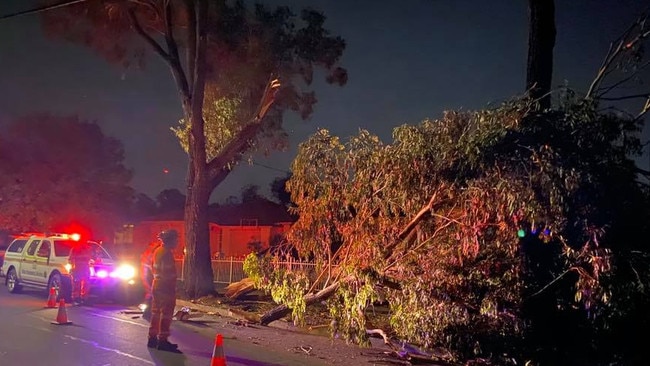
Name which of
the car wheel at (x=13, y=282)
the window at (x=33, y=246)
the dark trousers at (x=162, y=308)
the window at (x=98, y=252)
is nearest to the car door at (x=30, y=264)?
the window at (x=33, y=246)

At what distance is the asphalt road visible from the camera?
8594 millimetres

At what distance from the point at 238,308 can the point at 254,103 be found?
253 inches

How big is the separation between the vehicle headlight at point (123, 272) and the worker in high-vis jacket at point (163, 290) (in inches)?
267

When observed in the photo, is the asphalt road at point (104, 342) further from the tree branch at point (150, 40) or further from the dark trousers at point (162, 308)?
the tree branch at point (150, 40)

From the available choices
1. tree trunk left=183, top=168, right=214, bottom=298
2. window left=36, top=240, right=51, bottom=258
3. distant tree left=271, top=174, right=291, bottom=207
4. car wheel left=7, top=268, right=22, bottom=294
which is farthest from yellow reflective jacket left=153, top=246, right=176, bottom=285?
distant tree left=271, top=174, right=291, bottom=207

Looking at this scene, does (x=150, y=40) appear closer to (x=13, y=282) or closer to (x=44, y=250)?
(x=44, y=250)

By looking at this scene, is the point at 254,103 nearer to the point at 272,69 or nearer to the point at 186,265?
the point at 272,69

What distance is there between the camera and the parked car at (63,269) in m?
15.4

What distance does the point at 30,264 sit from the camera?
54.5 feet

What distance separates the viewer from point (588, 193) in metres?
7.64

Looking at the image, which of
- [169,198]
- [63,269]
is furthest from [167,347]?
[169,198]

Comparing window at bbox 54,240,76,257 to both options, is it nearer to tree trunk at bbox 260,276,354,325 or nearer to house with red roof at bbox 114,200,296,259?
tree trunk at bbox 260,276,354,325

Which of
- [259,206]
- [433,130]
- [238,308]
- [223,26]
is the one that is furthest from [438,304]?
[259,206]

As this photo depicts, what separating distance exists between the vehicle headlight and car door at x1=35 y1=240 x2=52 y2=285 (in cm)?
180
